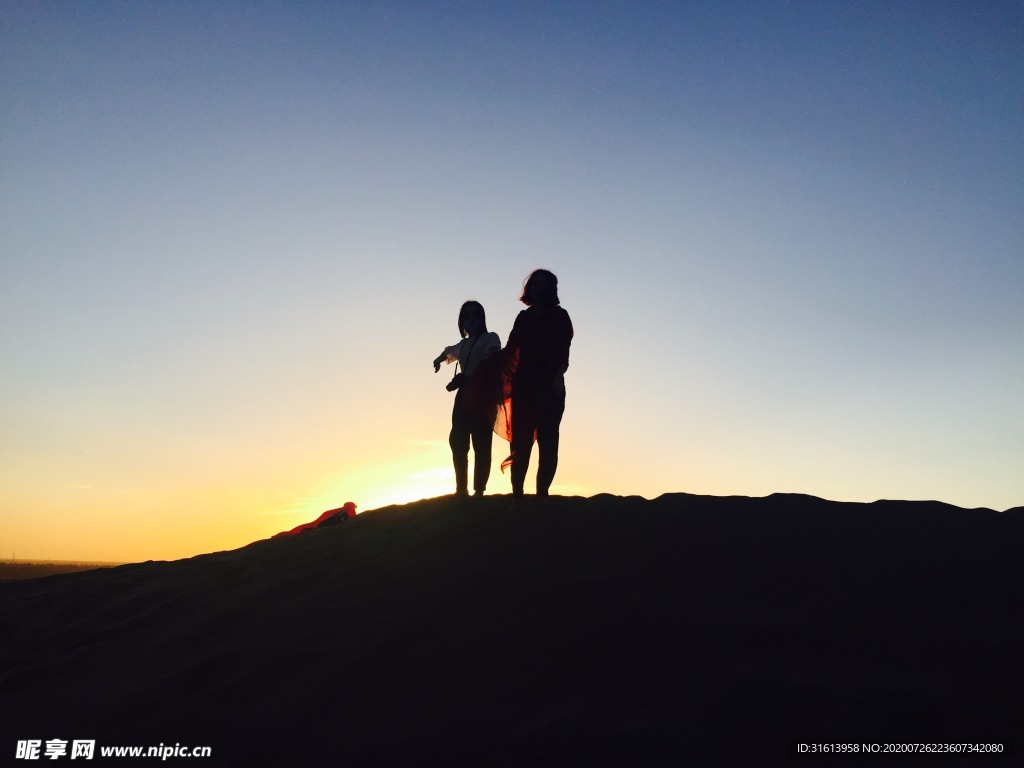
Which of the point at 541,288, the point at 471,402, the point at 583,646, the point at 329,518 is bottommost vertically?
the point at 583,646

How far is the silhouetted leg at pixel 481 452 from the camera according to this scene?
6551mm

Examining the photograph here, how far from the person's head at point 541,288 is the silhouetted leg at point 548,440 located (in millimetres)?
795

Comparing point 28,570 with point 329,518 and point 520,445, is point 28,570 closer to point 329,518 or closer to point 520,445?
point 329,518

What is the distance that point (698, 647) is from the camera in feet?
10.3

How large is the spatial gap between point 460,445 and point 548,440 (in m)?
1.01

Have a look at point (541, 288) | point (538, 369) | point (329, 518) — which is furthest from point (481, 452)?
point (329, 518)

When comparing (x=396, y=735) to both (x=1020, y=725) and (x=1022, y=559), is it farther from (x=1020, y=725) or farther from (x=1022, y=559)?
(x=1022, y=559)

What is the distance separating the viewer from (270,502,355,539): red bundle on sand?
8281 mm

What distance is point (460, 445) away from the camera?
6711 millimetres

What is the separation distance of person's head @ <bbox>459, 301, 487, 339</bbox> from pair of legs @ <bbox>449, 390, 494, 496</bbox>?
24.5 inches

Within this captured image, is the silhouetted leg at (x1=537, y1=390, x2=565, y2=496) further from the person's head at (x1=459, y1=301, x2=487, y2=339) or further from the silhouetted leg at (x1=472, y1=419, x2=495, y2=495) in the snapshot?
the person's head at (x1=459, y1=301, x2=487, y2=339)

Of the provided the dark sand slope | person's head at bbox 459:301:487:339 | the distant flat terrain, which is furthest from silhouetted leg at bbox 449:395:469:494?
the distant flat terrain

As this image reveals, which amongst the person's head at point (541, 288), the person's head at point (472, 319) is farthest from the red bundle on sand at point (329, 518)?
the person's head at point (541, 288)

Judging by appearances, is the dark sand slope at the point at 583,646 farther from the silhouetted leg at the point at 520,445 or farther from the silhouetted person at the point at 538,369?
the silhouetted person at the point at 538,369
